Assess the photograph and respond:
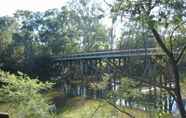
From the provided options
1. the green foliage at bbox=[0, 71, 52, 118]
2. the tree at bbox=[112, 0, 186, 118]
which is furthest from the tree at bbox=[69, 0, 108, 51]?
the tree at bbox=[112, 0, 186, 118]

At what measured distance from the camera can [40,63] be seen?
54.9 m

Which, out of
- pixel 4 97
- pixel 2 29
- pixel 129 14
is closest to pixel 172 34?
pixel 129 14

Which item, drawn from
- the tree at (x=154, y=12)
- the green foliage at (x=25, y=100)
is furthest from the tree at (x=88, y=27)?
the tree at (x=154, y=12)

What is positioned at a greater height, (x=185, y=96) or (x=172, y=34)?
(x=172, y=34)

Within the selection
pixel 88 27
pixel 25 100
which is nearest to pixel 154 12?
pixel 25 100

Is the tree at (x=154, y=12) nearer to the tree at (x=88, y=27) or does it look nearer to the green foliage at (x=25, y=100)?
the green foliage at (x=25, y=100)

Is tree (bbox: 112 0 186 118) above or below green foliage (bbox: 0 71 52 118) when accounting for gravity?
above

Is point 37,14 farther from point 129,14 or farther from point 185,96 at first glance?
point 129,14

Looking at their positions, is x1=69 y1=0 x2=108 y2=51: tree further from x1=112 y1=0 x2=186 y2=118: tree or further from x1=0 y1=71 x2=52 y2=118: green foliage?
x1=112 y1=0 x2=186 y2=118: tree

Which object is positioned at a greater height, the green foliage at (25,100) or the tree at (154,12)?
the tree at (154,12)

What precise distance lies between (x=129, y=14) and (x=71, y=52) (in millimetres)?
53586

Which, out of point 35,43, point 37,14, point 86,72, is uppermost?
point 37,14

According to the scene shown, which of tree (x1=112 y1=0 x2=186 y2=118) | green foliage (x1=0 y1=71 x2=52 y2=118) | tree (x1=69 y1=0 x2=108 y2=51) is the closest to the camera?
tree (x1=112 y1=0 x2=186 y2=118)

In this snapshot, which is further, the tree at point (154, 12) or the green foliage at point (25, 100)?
the green foliage at point (25, 100)
